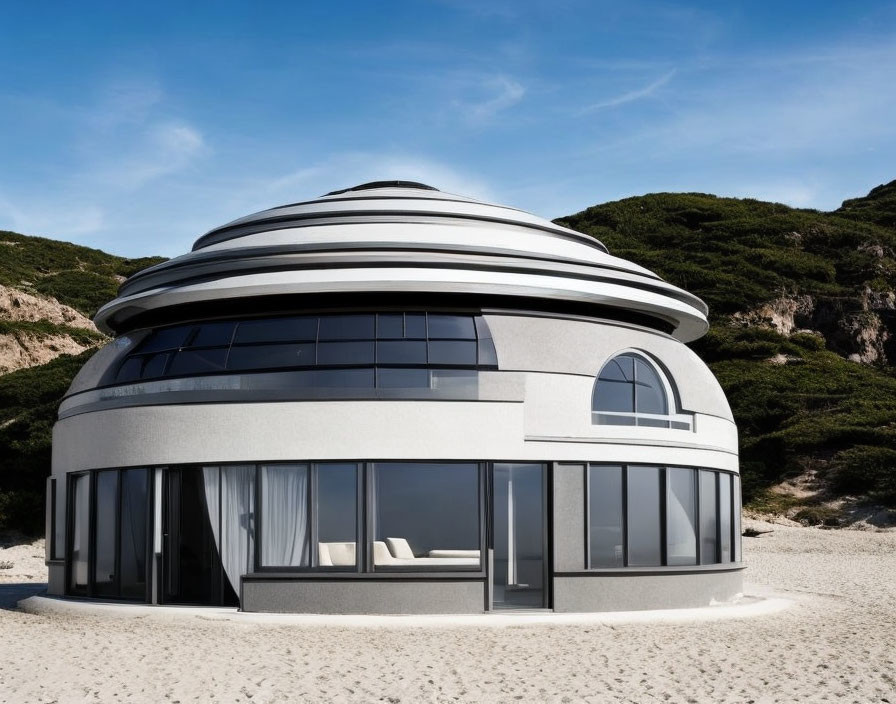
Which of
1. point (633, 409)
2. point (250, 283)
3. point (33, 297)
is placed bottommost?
point (633, 409)

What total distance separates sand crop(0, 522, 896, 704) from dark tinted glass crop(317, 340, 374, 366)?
4.65m

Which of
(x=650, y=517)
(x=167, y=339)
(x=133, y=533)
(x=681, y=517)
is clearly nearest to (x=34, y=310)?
(x=167, y=339)

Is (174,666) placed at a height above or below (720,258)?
below

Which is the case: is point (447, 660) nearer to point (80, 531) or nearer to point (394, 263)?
point (394, 263)

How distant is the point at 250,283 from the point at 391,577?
587 cm

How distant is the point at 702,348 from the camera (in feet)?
240

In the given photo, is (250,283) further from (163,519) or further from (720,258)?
(720,258)

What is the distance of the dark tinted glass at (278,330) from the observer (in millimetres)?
20344

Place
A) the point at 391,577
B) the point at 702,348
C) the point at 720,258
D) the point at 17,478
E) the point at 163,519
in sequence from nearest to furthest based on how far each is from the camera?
1. the point at 391,577
2. the point at 163,519
3. the point at 17,478
4. the point at 702,348
5. the point at 720,258

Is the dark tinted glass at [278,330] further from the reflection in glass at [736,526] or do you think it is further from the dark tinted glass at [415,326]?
the reflection in glass at [736,526]

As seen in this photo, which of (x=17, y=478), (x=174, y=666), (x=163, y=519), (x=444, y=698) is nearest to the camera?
(x=444, y=698)

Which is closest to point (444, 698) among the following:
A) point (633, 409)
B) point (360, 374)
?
point (360, 374)

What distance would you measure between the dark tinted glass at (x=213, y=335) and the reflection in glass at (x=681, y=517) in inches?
338

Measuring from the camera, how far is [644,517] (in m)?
20.8
